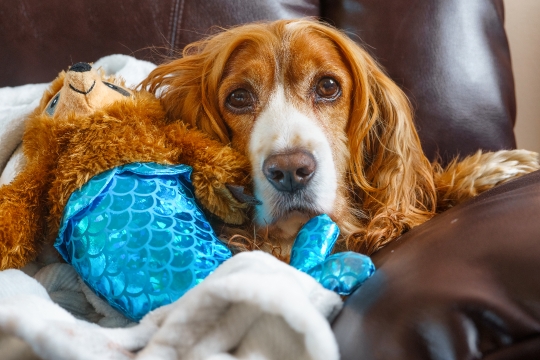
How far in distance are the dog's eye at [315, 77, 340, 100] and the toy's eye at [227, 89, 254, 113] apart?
15 centimetres

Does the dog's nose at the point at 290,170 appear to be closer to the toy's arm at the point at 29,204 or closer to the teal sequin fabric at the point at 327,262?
the teal sequin fabric at the point at 327,262

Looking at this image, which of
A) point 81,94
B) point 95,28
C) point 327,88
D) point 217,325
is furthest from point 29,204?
point 95,28

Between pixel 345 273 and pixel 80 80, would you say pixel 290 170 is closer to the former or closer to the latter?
pixel 345 273

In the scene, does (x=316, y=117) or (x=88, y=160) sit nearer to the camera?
(x=88, y=160)

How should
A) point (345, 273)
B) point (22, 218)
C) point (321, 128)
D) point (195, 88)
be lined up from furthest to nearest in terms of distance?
point (195, 88) < point (321, 128) < point (22, 218) < point (345, 273)

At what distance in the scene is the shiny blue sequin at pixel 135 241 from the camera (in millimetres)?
742

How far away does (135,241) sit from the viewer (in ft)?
2.49

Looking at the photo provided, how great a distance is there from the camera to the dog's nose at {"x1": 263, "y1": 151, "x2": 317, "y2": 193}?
913mm

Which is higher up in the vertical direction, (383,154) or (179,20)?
(179,20)

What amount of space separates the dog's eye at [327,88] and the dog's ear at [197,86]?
0.70 feet

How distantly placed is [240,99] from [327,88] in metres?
0.20

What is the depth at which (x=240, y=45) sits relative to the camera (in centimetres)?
112

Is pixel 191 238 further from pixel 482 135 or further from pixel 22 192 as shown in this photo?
pixel 482 135

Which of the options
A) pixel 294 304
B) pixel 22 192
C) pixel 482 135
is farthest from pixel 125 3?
pixel 294 304
